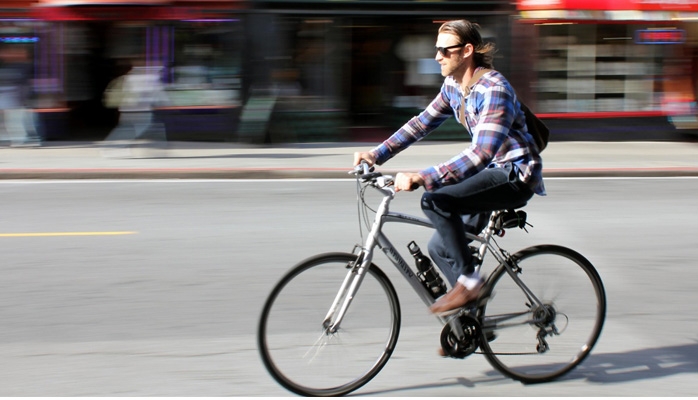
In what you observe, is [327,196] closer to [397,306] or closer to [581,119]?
[397,306]

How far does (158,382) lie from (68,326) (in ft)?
3.81

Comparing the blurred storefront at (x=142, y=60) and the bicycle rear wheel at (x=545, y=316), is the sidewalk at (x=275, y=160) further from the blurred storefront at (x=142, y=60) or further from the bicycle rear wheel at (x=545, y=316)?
the bicycle rear wheel at (x=545, y=316)

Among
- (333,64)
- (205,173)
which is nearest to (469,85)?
(205,173)

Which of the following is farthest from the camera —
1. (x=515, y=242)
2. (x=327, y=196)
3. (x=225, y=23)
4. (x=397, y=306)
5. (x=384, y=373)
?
(x=225, y=23)

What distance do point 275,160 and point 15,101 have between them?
479 cm

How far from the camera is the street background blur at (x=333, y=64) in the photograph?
16.3 metres


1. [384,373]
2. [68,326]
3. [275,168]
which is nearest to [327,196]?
[275,168]

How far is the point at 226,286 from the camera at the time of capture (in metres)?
6.29

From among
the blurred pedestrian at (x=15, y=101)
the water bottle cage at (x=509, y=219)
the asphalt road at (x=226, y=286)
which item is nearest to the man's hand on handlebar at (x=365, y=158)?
the water bottle cage at (x=509, y=219)

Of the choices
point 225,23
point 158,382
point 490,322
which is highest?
point 225,23

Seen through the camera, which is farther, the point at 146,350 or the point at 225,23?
the point at 225,23

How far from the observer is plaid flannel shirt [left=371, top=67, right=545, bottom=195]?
13.1ft

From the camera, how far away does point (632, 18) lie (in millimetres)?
17016

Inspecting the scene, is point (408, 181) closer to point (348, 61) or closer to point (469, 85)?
point (469, 85)
